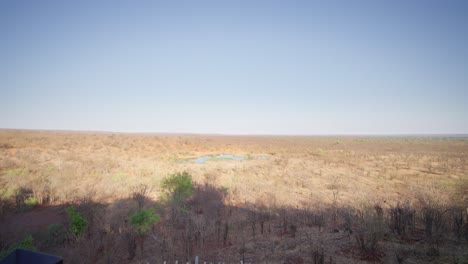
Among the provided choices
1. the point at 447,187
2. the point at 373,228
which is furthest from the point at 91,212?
the point at 447,187

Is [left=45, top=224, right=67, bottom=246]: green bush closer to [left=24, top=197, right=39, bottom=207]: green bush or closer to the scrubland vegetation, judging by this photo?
the scrubland vegetation

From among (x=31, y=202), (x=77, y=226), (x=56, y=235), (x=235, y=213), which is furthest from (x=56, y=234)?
(x=235, y=213)

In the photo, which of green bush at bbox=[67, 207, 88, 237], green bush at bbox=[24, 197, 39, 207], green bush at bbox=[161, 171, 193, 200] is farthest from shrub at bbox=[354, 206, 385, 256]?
green bush at bbox=[24, 197, 39, 207]

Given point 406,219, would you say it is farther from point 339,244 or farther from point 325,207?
point 325,207

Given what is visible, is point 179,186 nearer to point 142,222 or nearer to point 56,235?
point 142,222

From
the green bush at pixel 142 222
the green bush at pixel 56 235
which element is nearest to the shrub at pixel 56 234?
the green bush at pixel 56 235
